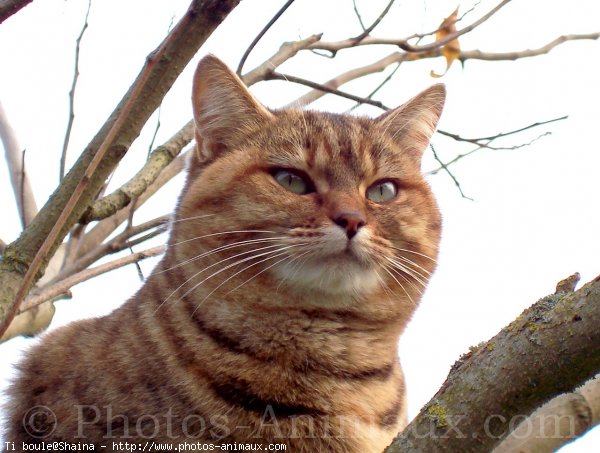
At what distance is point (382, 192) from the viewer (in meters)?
3.85

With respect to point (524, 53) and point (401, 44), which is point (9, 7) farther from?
point (524, 53)

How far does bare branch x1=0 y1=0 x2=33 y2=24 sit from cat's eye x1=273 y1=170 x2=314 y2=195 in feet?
5.24

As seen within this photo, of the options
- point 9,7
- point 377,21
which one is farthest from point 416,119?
point 9,7

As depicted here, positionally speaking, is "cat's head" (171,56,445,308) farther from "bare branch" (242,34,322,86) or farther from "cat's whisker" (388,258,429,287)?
"bare branch" (242,34,322,86)

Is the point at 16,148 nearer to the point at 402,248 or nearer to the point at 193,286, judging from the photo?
the point at 193,286

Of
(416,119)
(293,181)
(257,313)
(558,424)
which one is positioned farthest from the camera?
(416,119)

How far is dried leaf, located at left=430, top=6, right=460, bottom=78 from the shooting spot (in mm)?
4973

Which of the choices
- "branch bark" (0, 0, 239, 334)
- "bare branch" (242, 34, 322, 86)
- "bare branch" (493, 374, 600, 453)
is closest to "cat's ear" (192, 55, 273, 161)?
"bare branch" (242, 34, 322, 86)

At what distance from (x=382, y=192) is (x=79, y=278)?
61.1 inches

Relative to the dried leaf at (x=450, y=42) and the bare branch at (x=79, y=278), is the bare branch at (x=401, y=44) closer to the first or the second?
the dried leaf at (x=450, y=42)

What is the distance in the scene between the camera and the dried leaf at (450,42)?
4.97 m

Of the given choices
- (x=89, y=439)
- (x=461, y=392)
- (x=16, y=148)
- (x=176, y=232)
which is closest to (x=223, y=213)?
(x=176, y=232)

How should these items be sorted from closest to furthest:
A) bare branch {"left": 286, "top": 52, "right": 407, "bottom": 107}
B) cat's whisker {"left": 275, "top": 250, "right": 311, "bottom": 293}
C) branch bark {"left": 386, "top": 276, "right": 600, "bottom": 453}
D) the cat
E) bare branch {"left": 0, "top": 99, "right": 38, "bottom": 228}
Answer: branch bark {"left": 386, "top": 276, "right": 600, "bottom": 453} → the cat → cat's whisker {"left": 275, "top": 250, "right": 311, "bottom": 293} → bare branch {"left": 0, "top": 99, "right": 38, "bottom": 228} → bare branch {"left": 286, "top": 52, "right": 407, "bottom": 107}

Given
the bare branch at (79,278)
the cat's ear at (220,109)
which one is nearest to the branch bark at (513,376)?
the bare branch at (79,278)
